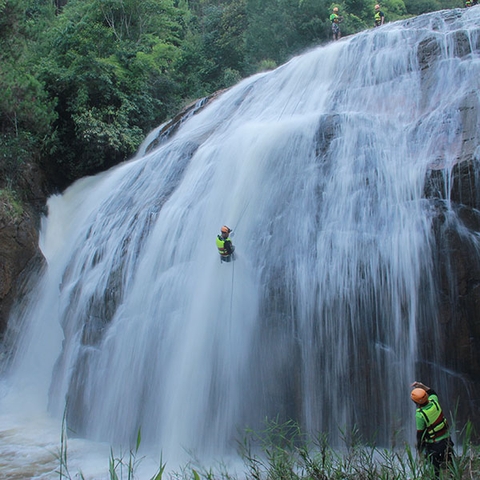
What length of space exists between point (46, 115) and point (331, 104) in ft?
27.6

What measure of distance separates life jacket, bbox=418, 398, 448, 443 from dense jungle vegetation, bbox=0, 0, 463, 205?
1060 cm

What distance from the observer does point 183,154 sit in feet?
40.8

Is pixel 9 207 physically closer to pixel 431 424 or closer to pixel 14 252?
pixel 14 252

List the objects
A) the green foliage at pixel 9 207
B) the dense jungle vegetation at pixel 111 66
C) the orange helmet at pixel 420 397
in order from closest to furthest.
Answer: the orange helmet at pixel 420 397
the green foliage at pixel 9 207
the dense jungle vegetation at pixel 111 66

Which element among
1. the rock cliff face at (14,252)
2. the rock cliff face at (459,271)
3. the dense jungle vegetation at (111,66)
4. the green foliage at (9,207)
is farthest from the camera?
the dense jungle vegetation at (111,66)

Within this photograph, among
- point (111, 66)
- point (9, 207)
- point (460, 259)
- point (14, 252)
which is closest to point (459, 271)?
point (460, 259)

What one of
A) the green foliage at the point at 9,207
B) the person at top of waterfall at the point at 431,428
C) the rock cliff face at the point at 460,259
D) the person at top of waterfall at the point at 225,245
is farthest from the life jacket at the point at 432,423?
the green foliage at the point at 9,207

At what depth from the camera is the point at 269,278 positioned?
848 cm

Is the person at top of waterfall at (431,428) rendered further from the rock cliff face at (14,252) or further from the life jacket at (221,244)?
the rock cliff face at (14,252)

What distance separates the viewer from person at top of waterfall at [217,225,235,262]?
28.1 ft

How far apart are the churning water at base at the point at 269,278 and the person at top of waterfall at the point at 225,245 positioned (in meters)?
0.26

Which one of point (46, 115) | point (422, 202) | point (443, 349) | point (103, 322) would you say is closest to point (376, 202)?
point (422, 202)

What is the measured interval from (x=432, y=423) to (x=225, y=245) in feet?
14.7

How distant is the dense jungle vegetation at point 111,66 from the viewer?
47.4ft
